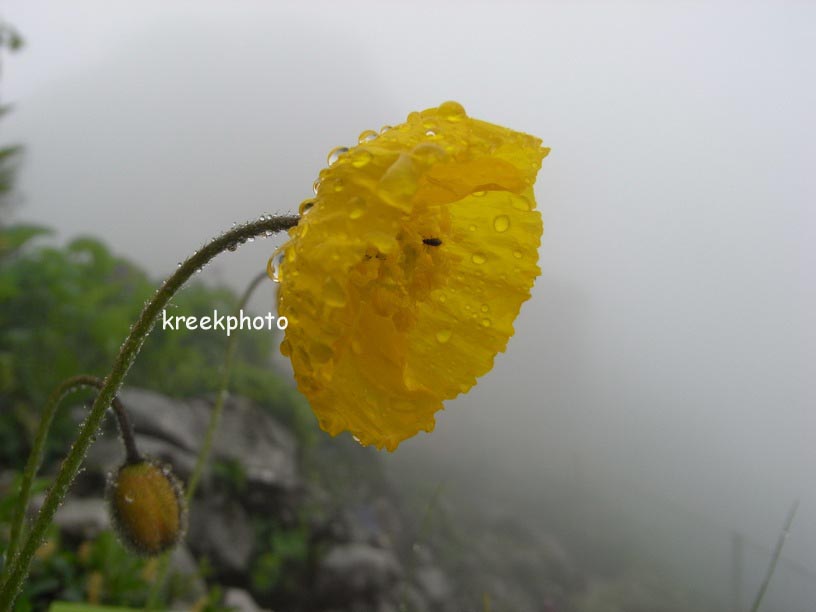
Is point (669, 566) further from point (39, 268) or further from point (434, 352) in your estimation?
point (39, 268)

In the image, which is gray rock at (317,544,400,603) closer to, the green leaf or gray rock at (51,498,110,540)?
gray rock at (51,498,110,540)

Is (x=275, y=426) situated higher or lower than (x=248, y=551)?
higher

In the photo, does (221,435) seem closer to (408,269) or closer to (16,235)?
(16,235)

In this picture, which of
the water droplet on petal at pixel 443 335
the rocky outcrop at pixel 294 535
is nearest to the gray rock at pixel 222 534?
the rocky outcrop at pixel 294 535

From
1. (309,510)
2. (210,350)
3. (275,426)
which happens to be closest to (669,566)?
(309,510)

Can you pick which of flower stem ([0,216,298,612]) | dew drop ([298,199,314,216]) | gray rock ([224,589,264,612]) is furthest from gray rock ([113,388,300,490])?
dew drop ([298,199,314,216])

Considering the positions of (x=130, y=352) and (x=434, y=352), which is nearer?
(x=130, y=352)

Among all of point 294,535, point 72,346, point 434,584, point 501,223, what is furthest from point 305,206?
point 434,584
